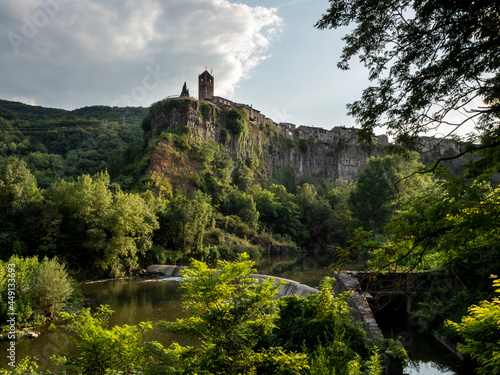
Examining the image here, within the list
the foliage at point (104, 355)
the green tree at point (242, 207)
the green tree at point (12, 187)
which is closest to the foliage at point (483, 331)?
the foliage at point (104, 355)

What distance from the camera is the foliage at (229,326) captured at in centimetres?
512

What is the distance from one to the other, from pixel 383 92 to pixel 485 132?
190 centimetres

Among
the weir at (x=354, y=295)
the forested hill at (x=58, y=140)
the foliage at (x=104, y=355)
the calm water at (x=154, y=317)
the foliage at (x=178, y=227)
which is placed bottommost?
the calm water at (x=154, y=317)

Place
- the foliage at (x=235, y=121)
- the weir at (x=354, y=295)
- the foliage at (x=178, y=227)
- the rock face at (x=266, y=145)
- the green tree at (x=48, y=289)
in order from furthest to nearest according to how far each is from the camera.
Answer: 1. the foliage at (x=235, y=121)
2. the rock face at (x=266, y=145)
3. the foliage at (x=178, y=227)
4. the green tree at (x=48, y=289)
5. the weir at (x=354, y=295)

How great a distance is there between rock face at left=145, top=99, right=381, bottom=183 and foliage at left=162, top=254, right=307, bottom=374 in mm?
37842

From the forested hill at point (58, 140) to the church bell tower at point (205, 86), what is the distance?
15170 millimetres

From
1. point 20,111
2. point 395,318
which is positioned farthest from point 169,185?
point 20,111

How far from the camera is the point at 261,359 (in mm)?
5258

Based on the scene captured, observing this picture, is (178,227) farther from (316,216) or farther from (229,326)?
(316,216)

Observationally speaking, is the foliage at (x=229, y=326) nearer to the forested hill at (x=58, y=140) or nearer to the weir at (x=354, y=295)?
the weir at (x=354, y=295)

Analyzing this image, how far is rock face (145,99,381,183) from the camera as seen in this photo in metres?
50.1

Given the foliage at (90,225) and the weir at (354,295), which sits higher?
the foliage at (90,225)

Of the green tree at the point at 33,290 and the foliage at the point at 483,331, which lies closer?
the foliage at the point at 483,331

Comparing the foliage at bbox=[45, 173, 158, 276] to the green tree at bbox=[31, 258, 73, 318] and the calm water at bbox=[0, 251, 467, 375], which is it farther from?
the green tree at bbox=[31, 258, 73, 318]
